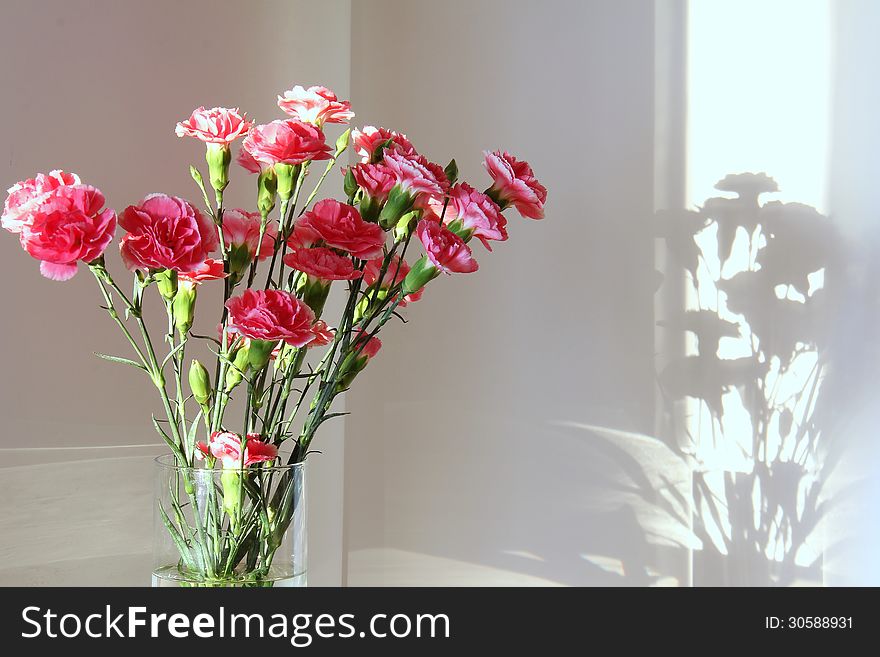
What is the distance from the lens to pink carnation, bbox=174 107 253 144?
3.05ft

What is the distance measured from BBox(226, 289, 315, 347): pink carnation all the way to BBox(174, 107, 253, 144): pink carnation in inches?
7.1

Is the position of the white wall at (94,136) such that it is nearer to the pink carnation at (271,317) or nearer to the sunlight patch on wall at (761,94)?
the pink carnation at (271,317)

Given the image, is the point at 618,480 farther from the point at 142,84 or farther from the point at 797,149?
the point at 142,84

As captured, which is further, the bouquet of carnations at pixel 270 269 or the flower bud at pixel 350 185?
the flower bud at pixel 350 185

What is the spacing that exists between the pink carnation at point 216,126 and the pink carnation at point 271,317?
0.18 meters

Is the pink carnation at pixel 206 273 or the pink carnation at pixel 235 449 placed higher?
the pink carnation at pixel 206 273

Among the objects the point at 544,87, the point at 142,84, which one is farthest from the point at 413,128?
the point at 142,84

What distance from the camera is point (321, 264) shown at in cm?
90

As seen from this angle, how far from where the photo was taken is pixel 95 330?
4.19 ft

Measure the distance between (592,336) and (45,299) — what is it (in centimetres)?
81

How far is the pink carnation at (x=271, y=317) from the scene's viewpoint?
0.85 metres
